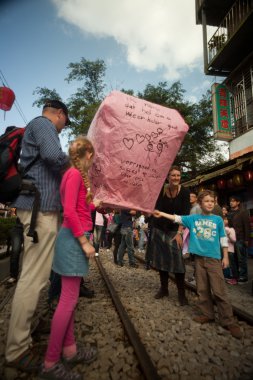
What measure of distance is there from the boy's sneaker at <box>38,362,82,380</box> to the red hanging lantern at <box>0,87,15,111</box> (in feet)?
26.2

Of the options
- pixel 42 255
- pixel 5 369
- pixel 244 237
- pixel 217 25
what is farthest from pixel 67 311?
pixel 217 25

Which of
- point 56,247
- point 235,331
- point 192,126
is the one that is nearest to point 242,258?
point 235,331

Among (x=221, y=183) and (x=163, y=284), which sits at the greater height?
(x=221, y=183)

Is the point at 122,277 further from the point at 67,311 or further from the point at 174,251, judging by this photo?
the point at 67,311

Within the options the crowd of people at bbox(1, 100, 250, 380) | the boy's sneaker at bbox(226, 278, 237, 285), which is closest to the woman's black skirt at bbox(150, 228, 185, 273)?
the crowd of people at bbox(1, 100, 250, 380)

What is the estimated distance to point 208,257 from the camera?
10.3 feet

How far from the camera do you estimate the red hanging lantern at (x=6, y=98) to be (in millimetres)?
8016

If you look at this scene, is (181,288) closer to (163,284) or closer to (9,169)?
(163,284)

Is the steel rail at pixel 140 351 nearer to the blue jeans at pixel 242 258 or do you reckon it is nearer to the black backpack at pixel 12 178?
the black backpack at pixel 12 178

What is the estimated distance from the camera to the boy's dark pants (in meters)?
2.91

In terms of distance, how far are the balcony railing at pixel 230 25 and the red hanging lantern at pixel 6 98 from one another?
8.81 meters

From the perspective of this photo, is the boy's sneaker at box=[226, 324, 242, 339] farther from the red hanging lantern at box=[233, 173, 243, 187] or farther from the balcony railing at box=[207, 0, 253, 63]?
the balcony railing at box=[207, 0, 253, 63]

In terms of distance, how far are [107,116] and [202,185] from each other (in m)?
11.3

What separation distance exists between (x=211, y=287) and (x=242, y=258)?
2998mm
